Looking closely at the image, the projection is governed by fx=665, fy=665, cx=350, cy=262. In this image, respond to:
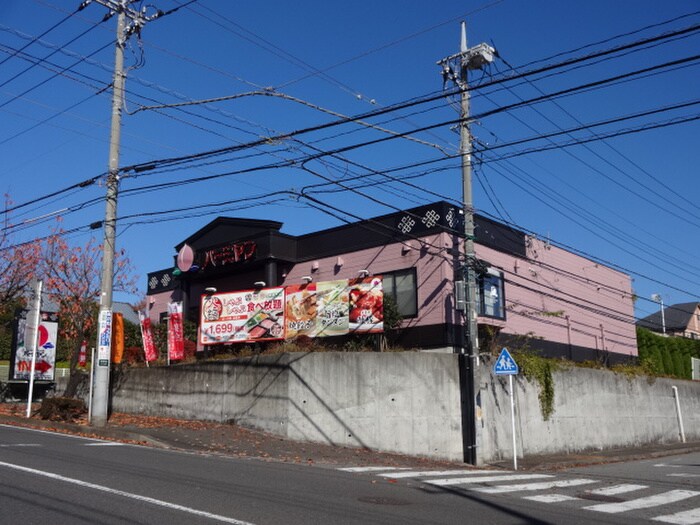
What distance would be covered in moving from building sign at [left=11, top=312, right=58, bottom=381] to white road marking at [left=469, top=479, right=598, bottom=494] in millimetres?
19549

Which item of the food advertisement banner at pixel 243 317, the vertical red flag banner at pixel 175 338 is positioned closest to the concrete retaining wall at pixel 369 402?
the vertical red flag banner at pixel 175 338

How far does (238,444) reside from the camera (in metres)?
17.3

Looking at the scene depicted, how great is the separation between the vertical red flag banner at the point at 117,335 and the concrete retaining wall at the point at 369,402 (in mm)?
2512

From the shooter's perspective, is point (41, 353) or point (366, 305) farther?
point (41, 353)

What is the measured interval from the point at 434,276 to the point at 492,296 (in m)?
3.25

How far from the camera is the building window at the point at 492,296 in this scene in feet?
78.7

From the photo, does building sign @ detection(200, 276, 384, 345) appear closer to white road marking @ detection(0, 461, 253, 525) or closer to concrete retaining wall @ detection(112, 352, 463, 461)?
concrete retaining wall @ detection(112, 352, 463, 461)

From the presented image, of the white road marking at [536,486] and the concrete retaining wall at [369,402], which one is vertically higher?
the concrete retaining wall at [369,402]

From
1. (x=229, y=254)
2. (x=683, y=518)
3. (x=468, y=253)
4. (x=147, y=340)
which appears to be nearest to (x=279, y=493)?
(x=683, y=518)

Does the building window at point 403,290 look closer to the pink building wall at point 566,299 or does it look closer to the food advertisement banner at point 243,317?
the pink building wall at point 566,299

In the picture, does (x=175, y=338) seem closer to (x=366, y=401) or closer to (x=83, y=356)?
(x=366, y=401)

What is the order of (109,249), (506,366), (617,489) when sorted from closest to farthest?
(617,489), (506,366), (109,249)

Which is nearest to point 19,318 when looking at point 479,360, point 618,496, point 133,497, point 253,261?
point 253,261

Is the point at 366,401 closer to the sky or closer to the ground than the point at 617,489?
closer to the sky
